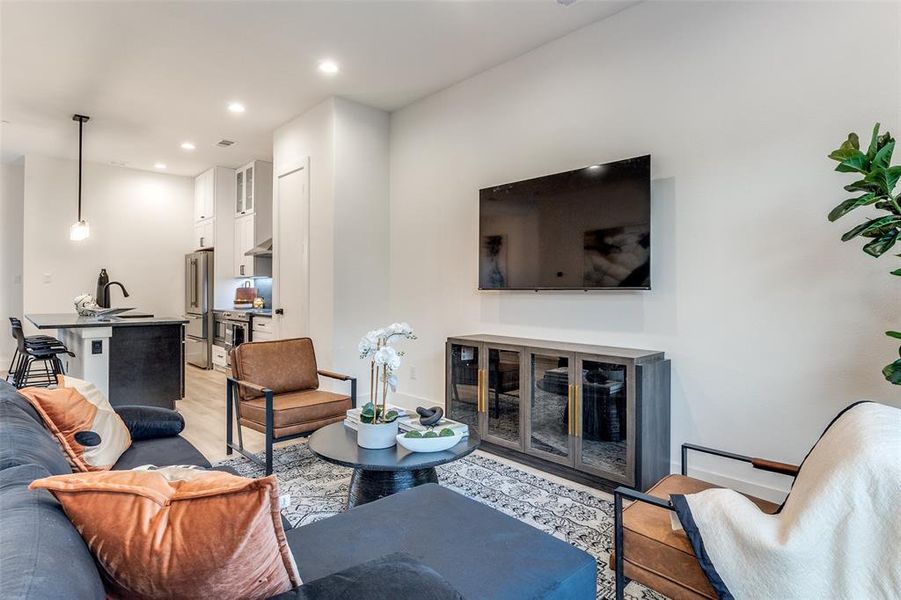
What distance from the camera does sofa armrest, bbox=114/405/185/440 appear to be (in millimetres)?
2445

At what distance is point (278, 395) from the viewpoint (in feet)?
11.4

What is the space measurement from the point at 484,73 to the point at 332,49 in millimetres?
1279

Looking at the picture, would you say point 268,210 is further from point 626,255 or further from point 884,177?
point 884,177

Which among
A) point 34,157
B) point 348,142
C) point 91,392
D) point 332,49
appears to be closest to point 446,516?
point 91,392

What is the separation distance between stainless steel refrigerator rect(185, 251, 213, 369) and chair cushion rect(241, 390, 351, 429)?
4428mm

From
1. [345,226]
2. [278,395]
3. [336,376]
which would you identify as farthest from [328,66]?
[278,395]

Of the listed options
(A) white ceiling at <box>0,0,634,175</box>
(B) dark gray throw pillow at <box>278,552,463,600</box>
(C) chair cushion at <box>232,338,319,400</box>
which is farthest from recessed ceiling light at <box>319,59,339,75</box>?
Result: (B) dark gray throw pillow at <box>278,552,463,600</box>

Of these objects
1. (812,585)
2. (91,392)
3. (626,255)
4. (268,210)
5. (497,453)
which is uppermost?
(268,210)

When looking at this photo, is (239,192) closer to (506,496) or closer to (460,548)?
(506,496)

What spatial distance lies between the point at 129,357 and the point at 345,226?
233cm

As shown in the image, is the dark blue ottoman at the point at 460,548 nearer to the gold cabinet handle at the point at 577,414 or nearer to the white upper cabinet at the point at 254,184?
the gold cabinet handle at the point at 577,414

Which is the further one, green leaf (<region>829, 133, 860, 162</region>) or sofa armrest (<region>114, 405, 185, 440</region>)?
sofa armrest (<region>114, 405, 185, 440</region>)

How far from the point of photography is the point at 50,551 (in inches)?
27.9

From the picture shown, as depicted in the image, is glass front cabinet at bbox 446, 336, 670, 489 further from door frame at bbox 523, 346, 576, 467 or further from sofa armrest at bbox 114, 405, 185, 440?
sofa armrest at bbox 114, 405, 185, 440
